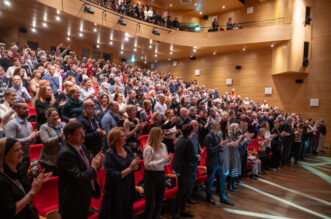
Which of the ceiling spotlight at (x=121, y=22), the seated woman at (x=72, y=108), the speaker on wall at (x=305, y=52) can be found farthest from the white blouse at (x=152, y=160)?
the speaker on wall at (x=305, y=52)

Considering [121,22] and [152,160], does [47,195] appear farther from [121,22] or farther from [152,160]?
[121,22]

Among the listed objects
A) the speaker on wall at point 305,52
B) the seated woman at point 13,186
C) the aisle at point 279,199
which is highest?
the speaker on wall at point 305,52

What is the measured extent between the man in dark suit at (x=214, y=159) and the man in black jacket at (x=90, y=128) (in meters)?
1.56

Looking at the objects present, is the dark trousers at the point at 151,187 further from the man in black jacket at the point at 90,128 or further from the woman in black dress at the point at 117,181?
the man in black jacket at the point at 90,128

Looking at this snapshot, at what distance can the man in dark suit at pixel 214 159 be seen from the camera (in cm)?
326

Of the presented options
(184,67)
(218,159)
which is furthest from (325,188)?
(184,67)

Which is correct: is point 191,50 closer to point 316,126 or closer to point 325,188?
point 316,126

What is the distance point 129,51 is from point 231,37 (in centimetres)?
619

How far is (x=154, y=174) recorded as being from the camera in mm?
2225

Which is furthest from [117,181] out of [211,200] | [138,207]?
[211,200]

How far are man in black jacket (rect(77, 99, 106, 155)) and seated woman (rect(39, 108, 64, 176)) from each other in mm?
268

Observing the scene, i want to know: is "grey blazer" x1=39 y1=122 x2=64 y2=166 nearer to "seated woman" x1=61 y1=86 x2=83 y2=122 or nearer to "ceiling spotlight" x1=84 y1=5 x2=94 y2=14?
"seated woman" x1=61 y1=86 x2=83 y2=122

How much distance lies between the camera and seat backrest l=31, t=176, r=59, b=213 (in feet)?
6.75

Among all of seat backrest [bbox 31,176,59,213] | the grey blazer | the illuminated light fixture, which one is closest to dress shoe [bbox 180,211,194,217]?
seat backrest [bbox 31,176,59,213]
